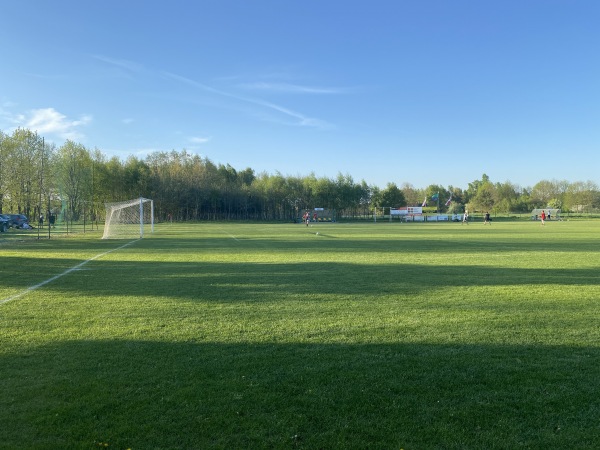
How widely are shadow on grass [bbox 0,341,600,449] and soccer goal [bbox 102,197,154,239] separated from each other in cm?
3045

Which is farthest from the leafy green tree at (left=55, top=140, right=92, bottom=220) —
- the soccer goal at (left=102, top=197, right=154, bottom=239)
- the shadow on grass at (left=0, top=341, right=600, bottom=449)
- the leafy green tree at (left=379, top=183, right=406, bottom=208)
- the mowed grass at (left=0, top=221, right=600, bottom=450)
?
the leafy green tree at (left=379, top=183, right=406, bottom=208)

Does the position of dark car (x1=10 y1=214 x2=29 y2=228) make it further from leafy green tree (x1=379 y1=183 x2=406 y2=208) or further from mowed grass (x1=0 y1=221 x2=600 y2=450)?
leafy green tree (x1=379 y1=183 x2=406 y2=208)

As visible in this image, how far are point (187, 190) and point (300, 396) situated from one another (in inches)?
3223

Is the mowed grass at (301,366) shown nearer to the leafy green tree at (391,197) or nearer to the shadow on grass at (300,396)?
the shadow on grass at (300,396)

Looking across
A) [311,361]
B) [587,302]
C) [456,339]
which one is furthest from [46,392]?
[587,302]

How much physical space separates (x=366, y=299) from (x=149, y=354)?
513 cm

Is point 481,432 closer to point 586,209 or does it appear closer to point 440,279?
point 440,279

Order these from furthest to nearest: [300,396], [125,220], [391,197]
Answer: [391,197], [125,220], [300,396]

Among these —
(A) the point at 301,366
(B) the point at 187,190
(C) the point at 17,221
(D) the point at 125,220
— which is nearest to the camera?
(A) the point at 301,366

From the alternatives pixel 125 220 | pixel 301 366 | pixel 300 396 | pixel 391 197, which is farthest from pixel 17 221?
pixel 391 197

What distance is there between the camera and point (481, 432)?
3768 millimetres

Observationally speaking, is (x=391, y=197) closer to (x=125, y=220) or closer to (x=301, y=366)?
(x=125, y=220)

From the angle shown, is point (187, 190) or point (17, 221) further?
point (187, 190)

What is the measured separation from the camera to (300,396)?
4.48 meters
